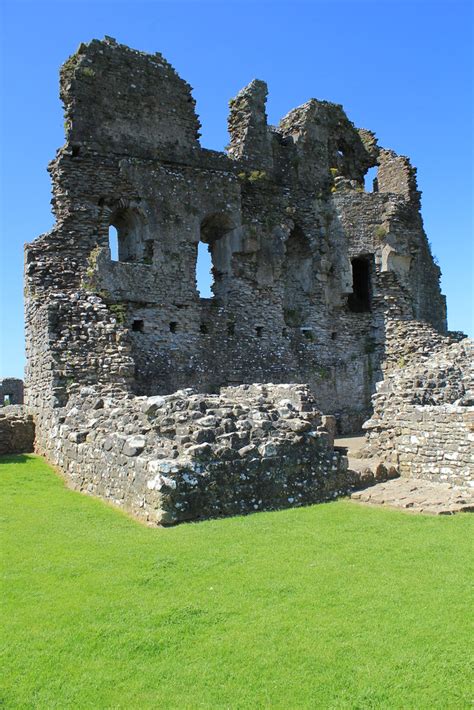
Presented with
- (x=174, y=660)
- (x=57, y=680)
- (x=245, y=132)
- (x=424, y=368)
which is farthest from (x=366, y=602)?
(x=245, y=132)

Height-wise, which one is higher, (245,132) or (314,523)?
(245,132)

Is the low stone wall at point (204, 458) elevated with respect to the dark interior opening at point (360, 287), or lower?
lower

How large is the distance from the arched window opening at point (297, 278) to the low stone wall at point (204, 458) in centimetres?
1080

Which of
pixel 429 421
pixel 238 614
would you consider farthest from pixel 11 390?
pixel 238 614

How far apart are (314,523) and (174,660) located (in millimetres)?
4184

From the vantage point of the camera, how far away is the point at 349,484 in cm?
1131

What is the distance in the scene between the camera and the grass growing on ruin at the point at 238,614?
15.3ft

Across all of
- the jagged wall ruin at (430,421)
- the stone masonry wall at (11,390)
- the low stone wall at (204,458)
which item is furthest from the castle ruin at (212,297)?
the stone masonry wall at (11,390)

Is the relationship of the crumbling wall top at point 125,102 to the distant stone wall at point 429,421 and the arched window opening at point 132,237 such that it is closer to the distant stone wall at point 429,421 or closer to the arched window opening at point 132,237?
the arched window opening at point 132,237

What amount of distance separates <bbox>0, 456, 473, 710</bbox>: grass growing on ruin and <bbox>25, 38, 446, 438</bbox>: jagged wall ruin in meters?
8.02

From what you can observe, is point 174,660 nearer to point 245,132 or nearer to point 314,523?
point 314,523

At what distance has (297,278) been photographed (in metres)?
23.6

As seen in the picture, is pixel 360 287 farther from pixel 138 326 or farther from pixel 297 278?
pixel 138 326

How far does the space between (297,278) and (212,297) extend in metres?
4.02
